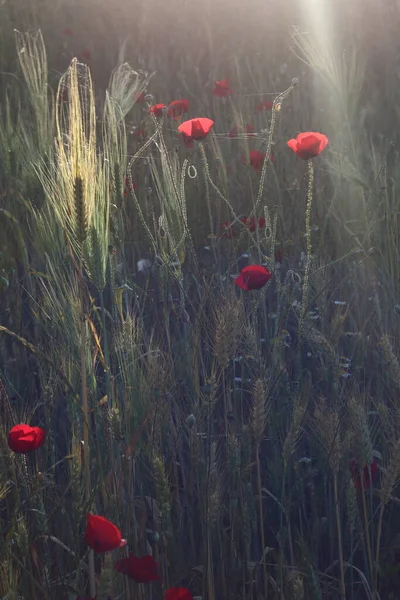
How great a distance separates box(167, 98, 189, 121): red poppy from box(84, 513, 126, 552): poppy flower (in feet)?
5.78

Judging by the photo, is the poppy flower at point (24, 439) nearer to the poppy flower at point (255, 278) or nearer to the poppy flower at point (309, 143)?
the poppy flower at point (255, 278)

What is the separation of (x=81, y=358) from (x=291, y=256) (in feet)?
4.05

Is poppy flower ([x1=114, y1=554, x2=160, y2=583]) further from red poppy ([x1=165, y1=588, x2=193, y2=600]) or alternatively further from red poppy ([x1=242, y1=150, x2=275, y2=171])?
red poppy ([x1=242, y1=150, x2=275, y2=171])

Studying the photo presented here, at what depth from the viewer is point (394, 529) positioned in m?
1.60

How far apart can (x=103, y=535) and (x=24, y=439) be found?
0.82 feet

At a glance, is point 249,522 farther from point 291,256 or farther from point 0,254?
point 291,256

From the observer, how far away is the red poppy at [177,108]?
2590mm

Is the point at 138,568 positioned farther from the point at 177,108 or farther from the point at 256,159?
the point at 177,108

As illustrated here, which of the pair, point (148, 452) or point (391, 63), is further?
point (391, 63)

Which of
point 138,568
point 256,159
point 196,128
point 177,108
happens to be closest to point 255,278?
point 196,128

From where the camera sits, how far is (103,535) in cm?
101

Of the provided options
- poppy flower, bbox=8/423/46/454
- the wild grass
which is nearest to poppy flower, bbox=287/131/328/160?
the wild grass

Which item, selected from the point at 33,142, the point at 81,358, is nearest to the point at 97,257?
the point at 81,358

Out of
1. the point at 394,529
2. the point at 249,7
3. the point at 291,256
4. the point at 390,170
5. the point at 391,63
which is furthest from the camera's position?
the point at 249,7
